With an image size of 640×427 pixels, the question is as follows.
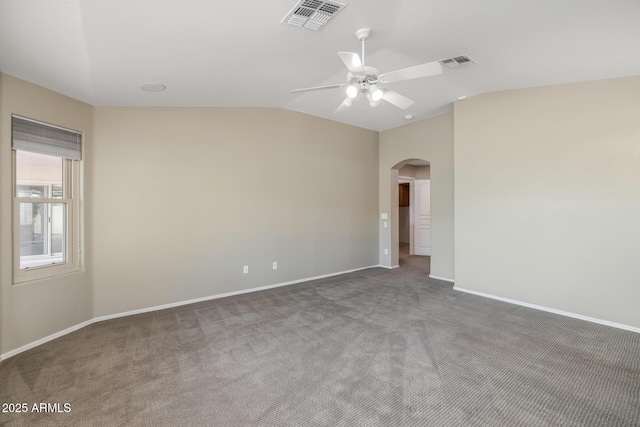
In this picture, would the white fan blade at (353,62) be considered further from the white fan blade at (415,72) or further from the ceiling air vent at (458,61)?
the ceiling air vent at (458,61)

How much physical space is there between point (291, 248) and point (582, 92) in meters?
4.55

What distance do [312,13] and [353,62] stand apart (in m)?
0.47

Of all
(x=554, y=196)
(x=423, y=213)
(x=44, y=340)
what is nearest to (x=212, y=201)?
(x=44, y=340)

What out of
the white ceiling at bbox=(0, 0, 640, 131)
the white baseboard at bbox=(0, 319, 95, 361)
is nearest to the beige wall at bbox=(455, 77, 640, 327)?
the white ceiling at bbox=(0, 0, 640, 131)

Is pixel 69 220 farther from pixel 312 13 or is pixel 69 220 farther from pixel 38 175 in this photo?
pixel 312 13

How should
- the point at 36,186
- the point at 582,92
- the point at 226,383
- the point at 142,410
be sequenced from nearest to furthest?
1. the point at 142,410
2. the point at 226,383
3. the point at 36,186
4. the point at 582,92

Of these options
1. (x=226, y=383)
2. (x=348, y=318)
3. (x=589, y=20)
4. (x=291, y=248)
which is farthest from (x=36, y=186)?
(x=589, y=20)

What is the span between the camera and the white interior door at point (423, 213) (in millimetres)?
7996

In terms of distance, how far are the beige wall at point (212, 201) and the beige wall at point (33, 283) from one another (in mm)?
187

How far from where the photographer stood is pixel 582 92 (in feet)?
11.6

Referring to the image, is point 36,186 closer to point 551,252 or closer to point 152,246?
point 152,246

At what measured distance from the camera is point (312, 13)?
2234mm

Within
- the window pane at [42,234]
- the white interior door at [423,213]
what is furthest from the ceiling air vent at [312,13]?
the white interior door at [423,213]

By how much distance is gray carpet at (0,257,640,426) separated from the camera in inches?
76.2
